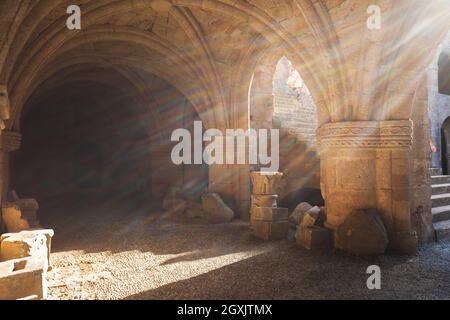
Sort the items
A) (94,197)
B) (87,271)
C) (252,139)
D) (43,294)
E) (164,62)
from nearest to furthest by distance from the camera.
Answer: (43,294) < (87,271) < (164,62) < (252,139) < (94,197)

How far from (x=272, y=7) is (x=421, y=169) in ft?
11.4

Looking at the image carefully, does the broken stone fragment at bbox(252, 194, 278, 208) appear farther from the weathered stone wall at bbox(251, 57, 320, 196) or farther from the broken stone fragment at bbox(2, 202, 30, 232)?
the broken stone fragment at bbox(2, 202, 30, 232)

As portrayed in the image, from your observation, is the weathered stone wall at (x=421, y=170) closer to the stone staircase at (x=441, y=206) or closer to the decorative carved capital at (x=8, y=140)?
the stone staircase at (x=441, y=206)

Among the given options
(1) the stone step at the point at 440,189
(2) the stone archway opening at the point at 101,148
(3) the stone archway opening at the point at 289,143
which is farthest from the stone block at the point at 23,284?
(1) the stone step at the point at 440,189

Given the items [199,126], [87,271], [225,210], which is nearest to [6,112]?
[87,271]

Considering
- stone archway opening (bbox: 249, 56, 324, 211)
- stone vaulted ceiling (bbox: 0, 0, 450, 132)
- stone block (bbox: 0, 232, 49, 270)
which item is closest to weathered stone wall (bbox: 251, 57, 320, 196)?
stone archway opening (bbox: 249, 56, 324, 211)

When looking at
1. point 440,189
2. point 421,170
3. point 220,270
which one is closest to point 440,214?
point 440,189

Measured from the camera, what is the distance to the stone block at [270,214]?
203 inches

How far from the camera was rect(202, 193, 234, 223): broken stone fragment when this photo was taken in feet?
22.4

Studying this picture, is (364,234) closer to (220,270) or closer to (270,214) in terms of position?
(270,214)

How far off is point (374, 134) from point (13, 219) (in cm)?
518

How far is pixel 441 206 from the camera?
19.0ft

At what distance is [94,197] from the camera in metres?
11.5

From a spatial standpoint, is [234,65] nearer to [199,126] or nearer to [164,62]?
[164,62]
